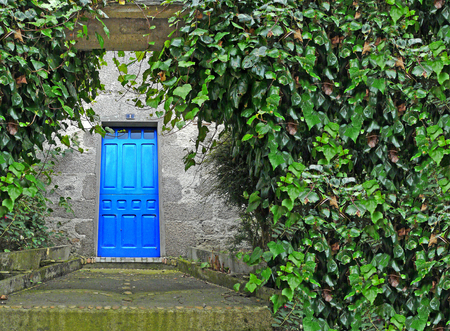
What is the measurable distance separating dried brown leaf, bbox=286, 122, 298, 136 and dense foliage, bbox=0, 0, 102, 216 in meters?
1.47

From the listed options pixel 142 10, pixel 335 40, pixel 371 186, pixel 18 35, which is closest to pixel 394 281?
pixel 371 186

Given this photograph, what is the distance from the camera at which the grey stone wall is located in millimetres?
6363

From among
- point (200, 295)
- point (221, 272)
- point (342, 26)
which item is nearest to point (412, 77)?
point (342, 26)

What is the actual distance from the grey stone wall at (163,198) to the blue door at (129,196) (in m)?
0.18

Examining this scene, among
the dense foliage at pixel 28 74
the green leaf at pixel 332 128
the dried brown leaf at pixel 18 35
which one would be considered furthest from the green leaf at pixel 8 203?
the green leaf at pixel 332 128

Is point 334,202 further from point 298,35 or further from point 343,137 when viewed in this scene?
point 298,35

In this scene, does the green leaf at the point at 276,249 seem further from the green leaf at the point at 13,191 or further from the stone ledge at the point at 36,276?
the stone ledge at the point at 36,276

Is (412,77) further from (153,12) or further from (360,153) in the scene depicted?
(153,12)

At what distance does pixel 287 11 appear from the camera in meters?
2.58

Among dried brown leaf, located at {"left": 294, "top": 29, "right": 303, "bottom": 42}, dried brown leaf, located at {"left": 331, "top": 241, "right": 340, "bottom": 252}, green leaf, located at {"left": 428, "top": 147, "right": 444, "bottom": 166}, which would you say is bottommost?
dried brown leaf, located at {"left": 331, "top": 241, "right": 340, "bottom": 252}

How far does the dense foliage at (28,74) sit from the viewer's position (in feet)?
8.63

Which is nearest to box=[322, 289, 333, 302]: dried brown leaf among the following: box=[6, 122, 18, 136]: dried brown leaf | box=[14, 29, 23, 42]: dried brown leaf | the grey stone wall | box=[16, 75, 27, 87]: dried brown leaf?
box=[6, 122, 18, 136]: dried brown leaf

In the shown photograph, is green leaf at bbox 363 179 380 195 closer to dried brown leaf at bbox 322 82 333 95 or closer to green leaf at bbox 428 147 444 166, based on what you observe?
green leaf at bbox 428 147 444 166

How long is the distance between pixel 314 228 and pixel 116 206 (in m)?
4.60
